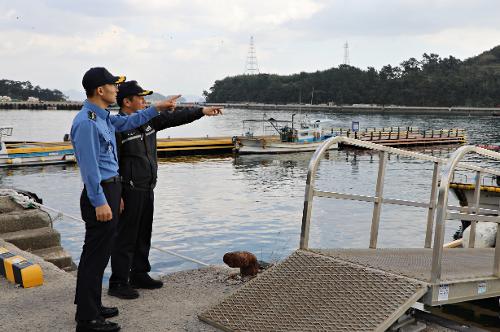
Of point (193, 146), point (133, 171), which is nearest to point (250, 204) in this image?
point (133, 171)

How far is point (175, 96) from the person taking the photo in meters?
4.63

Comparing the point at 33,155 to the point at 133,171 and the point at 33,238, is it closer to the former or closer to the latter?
the point at 33,238

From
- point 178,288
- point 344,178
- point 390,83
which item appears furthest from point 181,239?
point 390,83

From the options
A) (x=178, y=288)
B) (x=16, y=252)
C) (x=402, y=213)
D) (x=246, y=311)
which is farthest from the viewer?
(x=402, y=213)

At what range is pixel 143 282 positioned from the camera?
511 centimetres

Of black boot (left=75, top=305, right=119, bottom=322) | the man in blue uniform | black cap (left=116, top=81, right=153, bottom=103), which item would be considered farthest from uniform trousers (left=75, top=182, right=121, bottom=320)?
black cap (left=116, top=81, right=153, bottom=103)

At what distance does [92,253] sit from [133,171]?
3.04 ft

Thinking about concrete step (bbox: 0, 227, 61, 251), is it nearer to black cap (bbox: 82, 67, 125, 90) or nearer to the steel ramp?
the steel ramp

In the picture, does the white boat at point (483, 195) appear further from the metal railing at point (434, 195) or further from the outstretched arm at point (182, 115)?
the outstretched arm at point (182, 115)

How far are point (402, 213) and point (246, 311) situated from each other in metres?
17.7

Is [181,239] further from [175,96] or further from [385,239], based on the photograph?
[175,96]

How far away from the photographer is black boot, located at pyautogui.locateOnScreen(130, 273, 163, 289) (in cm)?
511

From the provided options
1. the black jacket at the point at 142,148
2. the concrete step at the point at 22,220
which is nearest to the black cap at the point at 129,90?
the black jacket at the point at 142,148

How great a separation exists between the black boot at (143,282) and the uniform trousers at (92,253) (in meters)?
1.04
